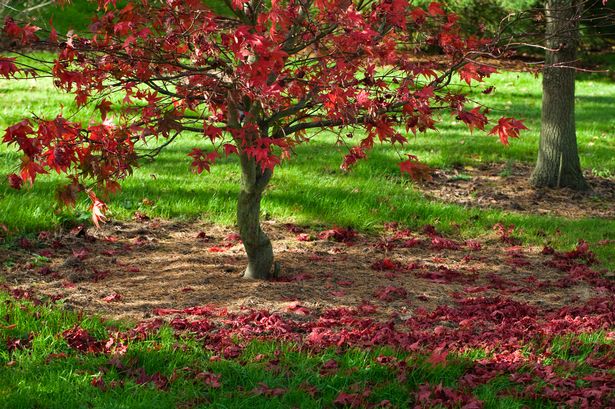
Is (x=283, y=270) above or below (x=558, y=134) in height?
below

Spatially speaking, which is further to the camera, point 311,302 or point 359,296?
point 359,296

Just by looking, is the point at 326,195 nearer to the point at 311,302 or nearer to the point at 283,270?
the point at 283,270

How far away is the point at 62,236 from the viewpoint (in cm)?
649

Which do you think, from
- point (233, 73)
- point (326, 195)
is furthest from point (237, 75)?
point (326, 195)

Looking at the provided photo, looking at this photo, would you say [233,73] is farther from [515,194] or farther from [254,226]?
[515,194]

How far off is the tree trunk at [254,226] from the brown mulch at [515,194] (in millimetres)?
3132

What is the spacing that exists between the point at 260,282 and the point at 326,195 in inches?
87.2

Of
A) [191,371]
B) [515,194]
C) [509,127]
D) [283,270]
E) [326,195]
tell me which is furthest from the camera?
[515,194]

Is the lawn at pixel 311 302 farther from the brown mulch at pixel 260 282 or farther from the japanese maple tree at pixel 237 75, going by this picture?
the japanese maple tree at pixel 237 75

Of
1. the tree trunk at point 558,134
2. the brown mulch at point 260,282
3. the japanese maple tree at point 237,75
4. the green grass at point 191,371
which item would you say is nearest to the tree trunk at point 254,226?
the japanese maple tree at point 237,75

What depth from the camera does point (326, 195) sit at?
7.71m

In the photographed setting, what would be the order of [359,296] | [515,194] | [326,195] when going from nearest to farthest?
1. [359,296]
2. [326,195]
3. [515,194]

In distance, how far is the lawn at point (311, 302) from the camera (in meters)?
4.04

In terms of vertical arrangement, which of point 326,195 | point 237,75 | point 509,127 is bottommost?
point 326,195
